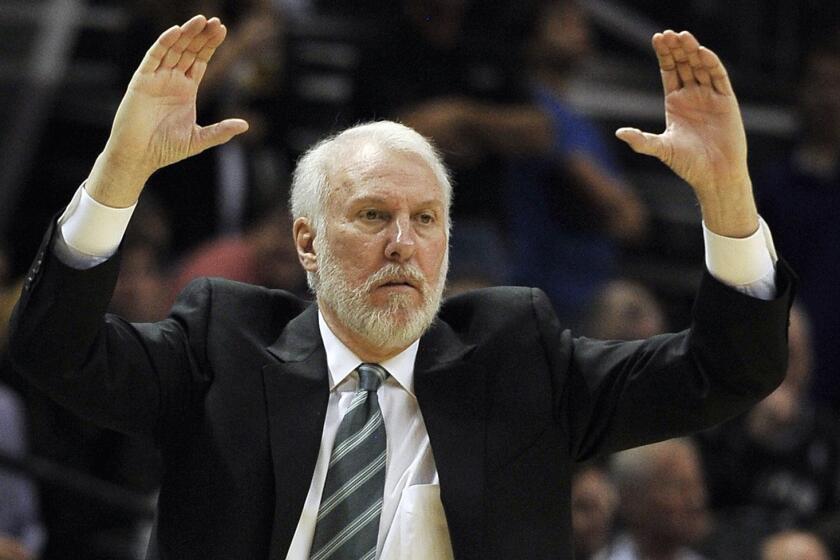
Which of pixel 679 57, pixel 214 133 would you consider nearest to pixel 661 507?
pixel 679 57

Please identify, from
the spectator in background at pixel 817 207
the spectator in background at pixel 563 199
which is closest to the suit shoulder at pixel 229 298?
the spectator in background at pixel 563 199

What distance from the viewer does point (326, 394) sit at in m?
3.12

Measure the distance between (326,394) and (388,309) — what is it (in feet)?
0.67

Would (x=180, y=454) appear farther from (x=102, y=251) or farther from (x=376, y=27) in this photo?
(x=376, y=27)

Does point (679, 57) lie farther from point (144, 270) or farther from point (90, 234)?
point (144, 270)

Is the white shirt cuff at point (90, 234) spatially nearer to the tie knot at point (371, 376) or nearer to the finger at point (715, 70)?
the tie knot at point (371, 376)

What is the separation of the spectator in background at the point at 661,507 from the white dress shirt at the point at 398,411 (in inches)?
92.1

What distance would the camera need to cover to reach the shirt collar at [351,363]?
3.18 metres

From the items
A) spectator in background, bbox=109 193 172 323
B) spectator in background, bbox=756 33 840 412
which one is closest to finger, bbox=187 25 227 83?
spectator in background, bbox=109 193 172 323

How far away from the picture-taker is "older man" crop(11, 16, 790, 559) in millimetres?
2941

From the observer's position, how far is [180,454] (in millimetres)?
3072

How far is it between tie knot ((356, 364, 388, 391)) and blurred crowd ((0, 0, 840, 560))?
2.26m

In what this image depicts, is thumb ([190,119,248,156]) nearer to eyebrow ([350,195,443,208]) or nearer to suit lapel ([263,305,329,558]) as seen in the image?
eyebrow ([350,195,443,208])

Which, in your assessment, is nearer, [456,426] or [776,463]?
[456,426]
